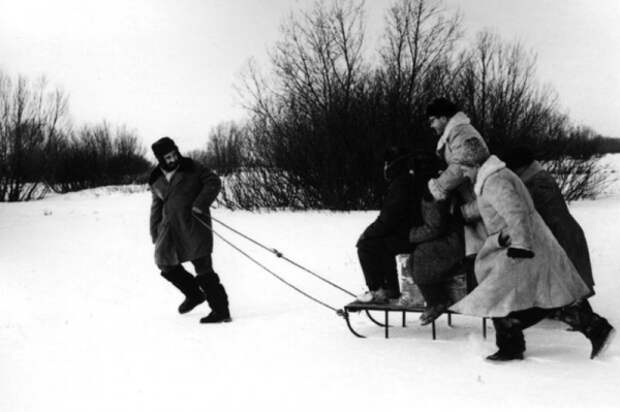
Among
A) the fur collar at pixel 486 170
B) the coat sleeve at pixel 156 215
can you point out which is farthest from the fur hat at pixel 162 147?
the fur collar at pixel 486 170

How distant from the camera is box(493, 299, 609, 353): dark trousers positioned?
14.9 feet

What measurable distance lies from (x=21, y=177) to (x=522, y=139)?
2429cm

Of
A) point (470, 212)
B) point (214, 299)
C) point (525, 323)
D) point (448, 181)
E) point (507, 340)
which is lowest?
point (214, 299)

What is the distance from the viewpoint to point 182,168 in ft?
22.1

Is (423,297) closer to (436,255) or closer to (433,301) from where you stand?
(433,301)

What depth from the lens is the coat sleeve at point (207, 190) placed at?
661 cm

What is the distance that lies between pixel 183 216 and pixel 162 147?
782 mm

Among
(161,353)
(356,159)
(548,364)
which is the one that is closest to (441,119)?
(548,364)

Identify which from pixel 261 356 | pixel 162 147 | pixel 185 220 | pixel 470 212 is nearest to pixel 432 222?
pixel 470 212

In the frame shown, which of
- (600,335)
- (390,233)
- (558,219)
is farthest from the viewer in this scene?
(558,219)

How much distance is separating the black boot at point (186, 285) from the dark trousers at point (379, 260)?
8.00 feet

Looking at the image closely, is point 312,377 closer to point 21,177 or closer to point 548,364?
point 548,364

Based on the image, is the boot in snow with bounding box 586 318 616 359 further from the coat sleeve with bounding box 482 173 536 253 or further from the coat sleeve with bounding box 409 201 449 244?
the coat sleeve with bounding box 409 201 449 244

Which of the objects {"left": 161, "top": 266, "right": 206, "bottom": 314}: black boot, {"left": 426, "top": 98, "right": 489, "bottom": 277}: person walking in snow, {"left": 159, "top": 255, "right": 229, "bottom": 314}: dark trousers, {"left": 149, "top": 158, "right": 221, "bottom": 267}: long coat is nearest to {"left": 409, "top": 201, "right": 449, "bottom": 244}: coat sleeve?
{"left": 426, "top": 98, "right": 489, "bottom": 277}: person walking in snow
